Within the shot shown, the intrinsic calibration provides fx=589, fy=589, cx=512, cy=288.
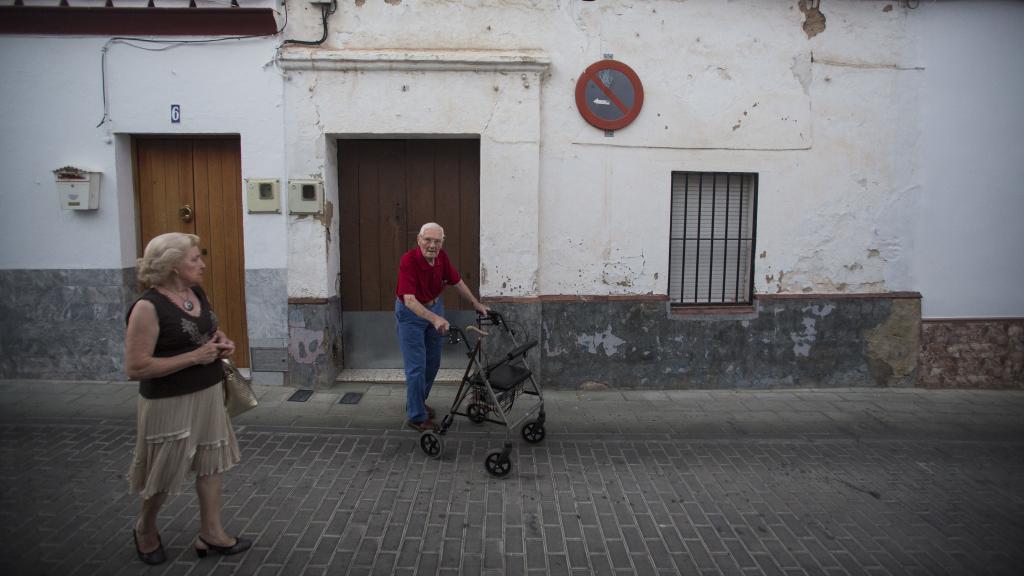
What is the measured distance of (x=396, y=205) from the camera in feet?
21.2

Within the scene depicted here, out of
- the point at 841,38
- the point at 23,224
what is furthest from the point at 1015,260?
the point at 23,224

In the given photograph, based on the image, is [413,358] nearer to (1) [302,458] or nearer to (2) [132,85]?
(1) [302,458]

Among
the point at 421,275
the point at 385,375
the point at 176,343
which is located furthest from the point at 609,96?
the point at 176,343

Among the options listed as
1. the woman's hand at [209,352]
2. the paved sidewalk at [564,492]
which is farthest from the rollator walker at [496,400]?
the woman's hand at [209,352]

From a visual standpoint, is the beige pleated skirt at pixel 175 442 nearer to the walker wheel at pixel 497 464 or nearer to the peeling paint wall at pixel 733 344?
the walker wheel at pixel 497 464

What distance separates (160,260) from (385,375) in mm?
3750

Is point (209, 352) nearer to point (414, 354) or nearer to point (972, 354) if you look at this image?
point (414, 354)

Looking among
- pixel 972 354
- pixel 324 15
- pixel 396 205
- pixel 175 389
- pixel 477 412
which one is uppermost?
pixel 324 15

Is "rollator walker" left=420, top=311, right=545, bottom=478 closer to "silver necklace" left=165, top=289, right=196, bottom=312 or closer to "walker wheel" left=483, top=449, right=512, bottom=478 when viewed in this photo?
"walker wheel" left=483, top=449, right=512, bottom=478

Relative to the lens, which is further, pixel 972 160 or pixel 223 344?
pixel 972 160

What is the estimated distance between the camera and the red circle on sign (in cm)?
604

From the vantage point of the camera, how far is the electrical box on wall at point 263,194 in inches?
235

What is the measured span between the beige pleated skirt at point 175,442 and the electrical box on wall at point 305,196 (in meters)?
3.17

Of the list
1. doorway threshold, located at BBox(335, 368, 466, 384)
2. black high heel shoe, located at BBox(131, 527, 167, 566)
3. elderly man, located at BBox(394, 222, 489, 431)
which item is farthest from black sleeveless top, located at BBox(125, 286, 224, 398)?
doorway threshold, located at BBox(335, 368, 466, 384)
